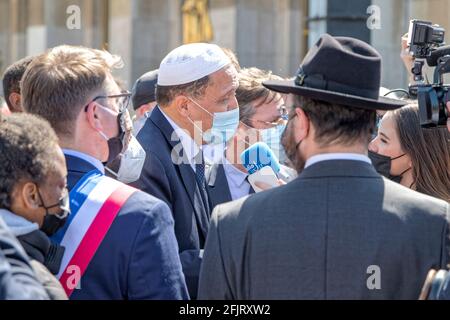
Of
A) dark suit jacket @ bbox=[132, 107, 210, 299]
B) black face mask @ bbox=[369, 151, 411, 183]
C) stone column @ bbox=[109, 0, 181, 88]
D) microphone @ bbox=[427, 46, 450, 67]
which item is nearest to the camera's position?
dark suit jacket @ bbox=[132, 107, 210, 299]

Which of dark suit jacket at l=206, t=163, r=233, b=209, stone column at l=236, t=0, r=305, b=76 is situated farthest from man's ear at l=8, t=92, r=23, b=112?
stone column at l=236, t=0, r=305, b=76

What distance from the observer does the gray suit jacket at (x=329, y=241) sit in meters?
2.80

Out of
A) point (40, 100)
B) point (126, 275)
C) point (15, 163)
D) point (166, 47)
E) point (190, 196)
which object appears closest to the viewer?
point (15, 163)

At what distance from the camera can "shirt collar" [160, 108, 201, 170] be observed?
445 centimetres

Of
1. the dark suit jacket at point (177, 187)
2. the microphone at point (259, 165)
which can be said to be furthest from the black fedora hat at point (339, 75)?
the microphone at point (259, 165)

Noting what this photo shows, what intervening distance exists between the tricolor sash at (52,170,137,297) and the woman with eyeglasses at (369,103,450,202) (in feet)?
7.25

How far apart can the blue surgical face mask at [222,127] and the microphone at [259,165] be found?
172 millimetres

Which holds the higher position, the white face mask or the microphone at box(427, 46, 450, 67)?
the microphone at box(427, 46, 450, 67)

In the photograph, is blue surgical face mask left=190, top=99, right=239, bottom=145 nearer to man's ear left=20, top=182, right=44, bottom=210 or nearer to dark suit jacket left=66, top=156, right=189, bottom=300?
dark suit jacket left=66, top=156, right=189, bottom=300

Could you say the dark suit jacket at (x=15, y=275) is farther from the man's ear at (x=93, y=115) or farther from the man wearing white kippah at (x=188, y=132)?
the man wearing white kippah at (x=188, y=132)

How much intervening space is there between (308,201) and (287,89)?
0.42m
